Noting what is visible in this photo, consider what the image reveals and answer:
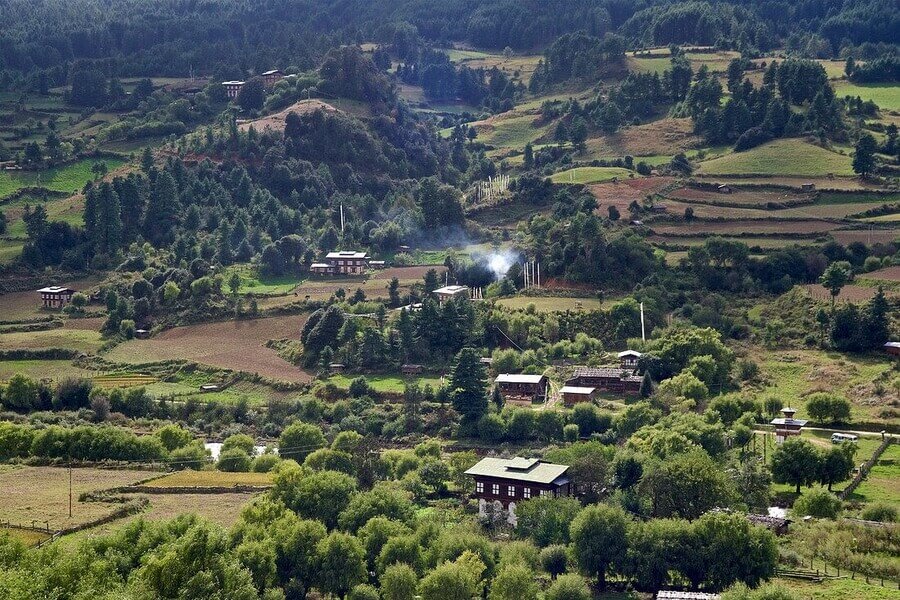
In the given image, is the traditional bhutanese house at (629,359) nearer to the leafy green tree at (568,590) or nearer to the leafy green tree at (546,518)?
the leafy green tree at (546,518)

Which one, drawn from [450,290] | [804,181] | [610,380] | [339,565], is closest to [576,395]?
[610,380]

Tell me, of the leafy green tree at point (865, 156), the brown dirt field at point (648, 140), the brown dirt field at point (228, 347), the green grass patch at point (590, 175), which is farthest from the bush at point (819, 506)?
the brown dirt field at point (648, 140)

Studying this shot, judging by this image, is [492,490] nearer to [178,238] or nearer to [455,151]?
[178,238]

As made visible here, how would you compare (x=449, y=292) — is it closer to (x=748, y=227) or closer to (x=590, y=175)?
(x=748, y=227)

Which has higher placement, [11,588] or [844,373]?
[11,588]

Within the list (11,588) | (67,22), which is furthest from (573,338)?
(67,22)
